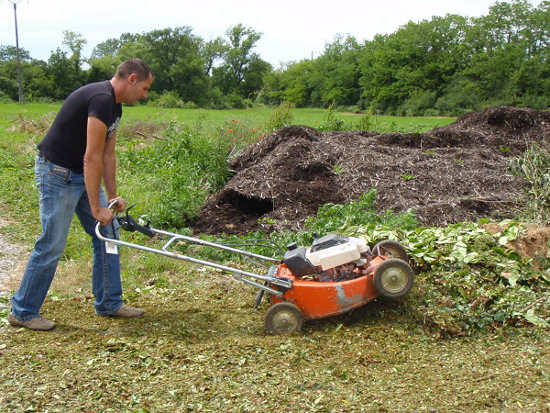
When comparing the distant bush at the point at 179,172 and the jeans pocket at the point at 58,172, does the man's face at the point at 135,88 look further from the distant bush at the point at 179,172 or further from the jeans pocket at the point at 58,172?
the distant bush at the point at 179,172

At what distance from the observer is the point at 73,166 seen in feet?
11.4

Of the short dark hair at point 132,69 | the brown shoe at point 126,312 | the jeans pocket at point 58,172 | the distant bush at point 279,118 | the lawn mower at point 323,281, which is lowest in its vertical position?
the brown shoe at point 126,312

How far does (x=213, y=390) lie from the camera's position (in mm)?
2869

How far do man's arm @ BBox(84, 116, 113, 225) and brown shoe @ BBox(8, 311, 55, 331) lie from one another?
3.35ft

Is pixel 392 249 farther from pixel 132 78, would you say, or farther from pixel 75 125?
pixel 75 125

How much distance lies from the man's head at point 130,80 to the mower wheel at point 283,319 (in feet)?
5.99

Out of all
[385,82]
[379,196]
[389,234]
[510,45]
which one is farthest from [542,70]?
[389,234]

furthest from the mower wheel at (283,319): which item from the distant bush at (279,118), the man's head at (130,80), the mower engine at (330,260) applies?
the distant bush at (279,118)

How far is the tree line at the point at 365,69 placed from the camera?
92.0ft

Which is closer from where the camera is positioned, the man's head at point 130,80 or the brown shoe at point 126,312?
the man's head at point 130,80

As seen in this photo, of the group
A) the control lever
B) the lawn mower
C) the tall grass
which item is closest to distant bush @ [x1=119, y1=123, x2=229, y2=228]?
the control lever

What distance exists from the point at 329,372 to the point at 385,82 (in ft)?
119

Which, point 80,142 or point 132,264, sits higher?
point 80,142

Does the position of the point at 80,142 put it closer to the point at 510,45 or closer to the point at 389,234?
the point at 389,234
